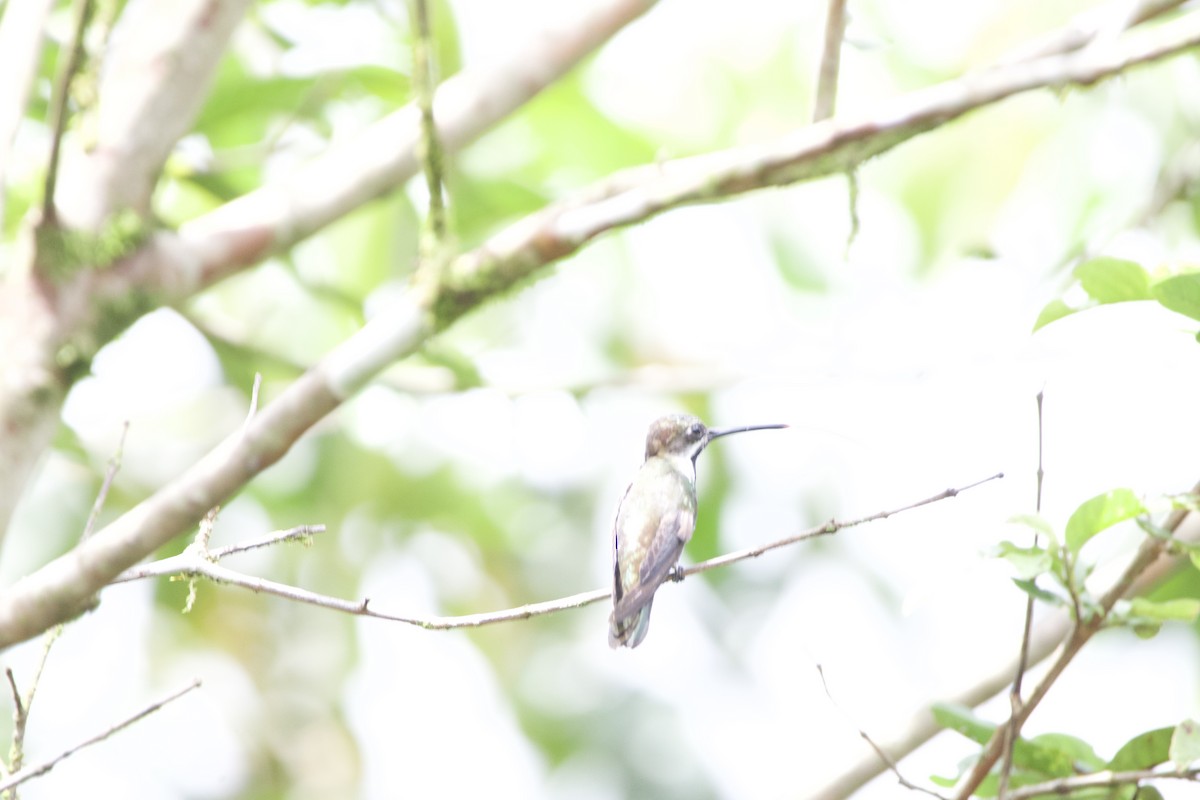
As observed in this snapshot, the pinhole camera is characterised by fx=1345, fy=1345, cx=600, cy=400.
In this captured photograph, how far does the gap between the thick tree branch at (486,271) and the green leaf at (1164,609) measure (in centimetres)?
103

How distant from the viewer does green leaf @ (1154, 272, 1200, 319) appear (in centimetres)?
254

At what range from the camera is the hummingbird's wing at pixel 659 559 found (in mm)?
3762

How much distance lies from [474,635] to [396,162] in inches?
215

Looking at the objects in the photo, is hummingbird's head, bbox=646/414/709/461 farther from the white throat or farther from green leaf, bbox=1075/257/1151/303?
green leaf, bbox=1075/257/1151/303

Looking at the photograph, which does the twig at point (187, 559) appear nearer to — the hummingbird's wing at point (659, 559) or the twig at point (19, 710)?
the twig at point (19, 710)

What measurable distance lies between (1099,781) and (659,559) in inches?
67.2

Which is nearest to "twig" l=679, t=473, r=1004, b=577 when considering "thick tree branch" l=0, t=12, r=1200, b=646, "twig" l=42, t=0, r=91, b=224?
"thick tree branch" l=0, t=12, r=1200, b=646

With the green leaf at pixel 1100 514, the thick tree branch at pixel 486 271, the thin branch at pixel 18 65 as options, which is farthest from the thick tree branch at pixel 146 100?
the green leaf at pixel 1100 514

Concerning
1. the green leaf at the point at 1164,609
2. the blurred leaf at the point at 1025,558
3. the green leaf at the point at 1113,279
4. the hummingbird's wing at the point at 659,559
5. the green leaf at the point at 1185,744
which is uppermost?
the green leaf at the point at 1113,279

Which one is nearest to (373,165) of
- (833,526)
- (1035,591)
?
(833,526)

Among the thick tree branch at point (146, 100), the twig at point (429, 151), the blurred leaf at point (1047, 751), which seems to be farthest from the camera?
the thick tree branch at point (146, 100)

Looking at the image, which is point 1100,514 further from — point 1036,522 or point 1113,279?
point 1113,279

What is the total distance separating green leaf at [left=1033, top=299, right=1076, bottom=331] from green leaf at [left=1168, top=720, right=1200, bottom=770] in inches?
33.4

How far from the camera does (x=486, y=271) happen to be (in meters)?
2.64
